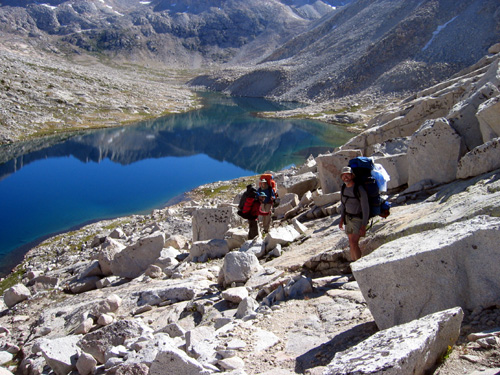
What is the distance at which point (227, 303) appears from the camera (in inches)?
416

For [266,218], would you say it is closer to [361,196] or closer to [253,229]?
[253,229]

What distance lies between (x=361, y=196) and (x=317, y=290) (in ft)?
7.52

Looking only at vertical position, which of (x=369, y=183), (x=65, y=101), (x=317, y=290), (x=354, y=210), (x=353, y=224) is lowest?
(x=317, y=290)

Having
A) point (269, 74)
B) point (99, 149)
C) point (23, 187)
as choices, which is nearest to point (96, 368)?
point (23, 187)

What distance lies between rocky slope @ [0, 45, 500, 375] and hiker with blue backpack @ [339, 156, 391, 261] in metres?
0.55

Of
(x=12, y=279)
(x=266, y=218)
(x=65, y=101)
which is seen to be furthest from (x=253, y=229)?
(x=65, y=101)

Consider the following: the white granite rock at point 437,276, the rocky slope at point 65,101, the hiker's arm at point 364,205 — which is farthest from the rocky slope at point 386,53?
the white granite rock at point 437,276

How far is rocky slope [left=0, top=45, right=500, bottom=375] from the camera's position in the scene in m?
5.83

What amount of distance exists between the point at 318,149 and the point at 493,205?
173 ft

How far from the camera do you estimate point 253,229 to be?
1595cm

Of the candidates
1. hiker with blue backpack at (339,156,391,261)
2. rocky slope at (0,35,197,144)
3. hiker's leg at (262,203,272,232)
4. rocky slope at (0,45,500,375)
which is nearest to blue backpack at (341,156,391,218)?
hiker with blue backpack at (339,156,391,261)

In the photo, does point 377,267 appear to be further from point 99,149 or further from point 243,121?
point 243,121

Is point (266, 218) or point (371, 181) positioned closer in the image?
point (371, 181)

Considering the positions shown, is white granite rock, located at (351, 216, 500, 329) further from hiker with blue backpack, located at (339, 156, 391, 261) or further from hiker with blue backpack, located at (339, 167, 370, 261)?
hiker with blue backpack, located at (339, 156, 391, 261)
